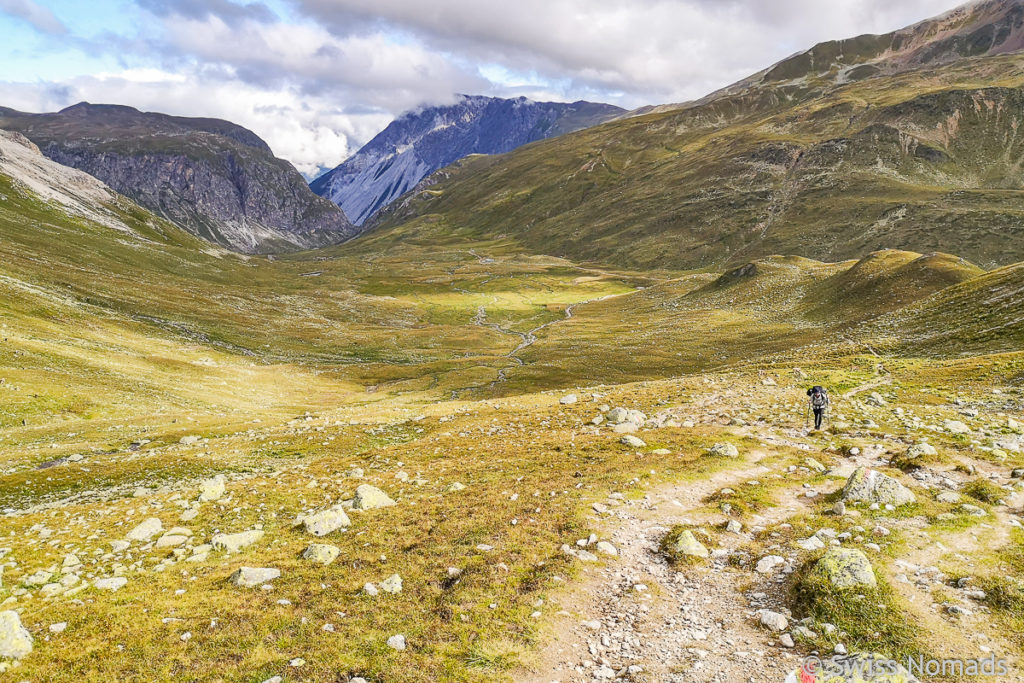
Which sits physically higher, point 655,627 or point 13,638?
point 655,627

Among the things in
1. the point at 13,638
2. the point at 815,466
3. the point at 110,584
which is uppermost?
the point at 815,466

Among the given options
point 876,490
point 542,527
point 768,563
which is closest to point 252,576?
point 542,527

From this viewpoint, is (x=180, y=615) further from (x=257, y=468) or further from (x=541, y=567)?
(x=257, y=468)

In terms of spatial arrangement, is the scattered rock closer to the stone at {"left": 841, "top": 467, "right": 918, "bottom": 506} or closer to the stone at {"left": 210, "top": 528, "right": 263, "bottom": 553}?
the stone at {"left": 841, "top": 467, "right": 918, "bottom": 506}

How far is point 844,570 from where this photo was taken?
11.8 meters

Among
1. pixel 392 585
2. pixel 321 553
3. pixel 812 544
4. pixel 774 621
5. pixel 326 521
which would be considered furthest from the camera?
pixel 326 521

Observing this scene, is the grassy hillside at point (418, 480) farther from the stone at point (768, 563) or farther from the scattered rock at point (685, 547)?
the scattered rock at point (685, 547)

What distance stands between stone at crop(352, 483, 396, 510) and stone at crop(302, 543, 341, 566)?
394cm

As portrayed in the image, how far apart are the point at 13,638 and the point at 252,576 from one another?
4.84 metres

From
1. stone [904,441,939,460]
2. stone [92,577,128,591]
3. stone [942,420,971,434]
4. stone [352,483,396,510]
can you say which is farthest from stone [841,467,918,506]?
stone [92,577,128,591]

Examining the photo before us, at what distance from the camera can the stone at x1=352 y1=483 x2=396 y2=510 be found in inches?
766

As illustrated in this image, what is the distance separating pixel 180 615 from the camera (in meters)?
12.2

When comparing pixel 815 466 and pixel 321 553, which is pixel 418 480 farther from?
pixel 815 466

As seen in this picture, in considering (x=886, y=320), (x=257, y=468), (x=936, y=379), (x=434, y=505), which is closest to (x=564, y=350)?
(x=886, y=320)
